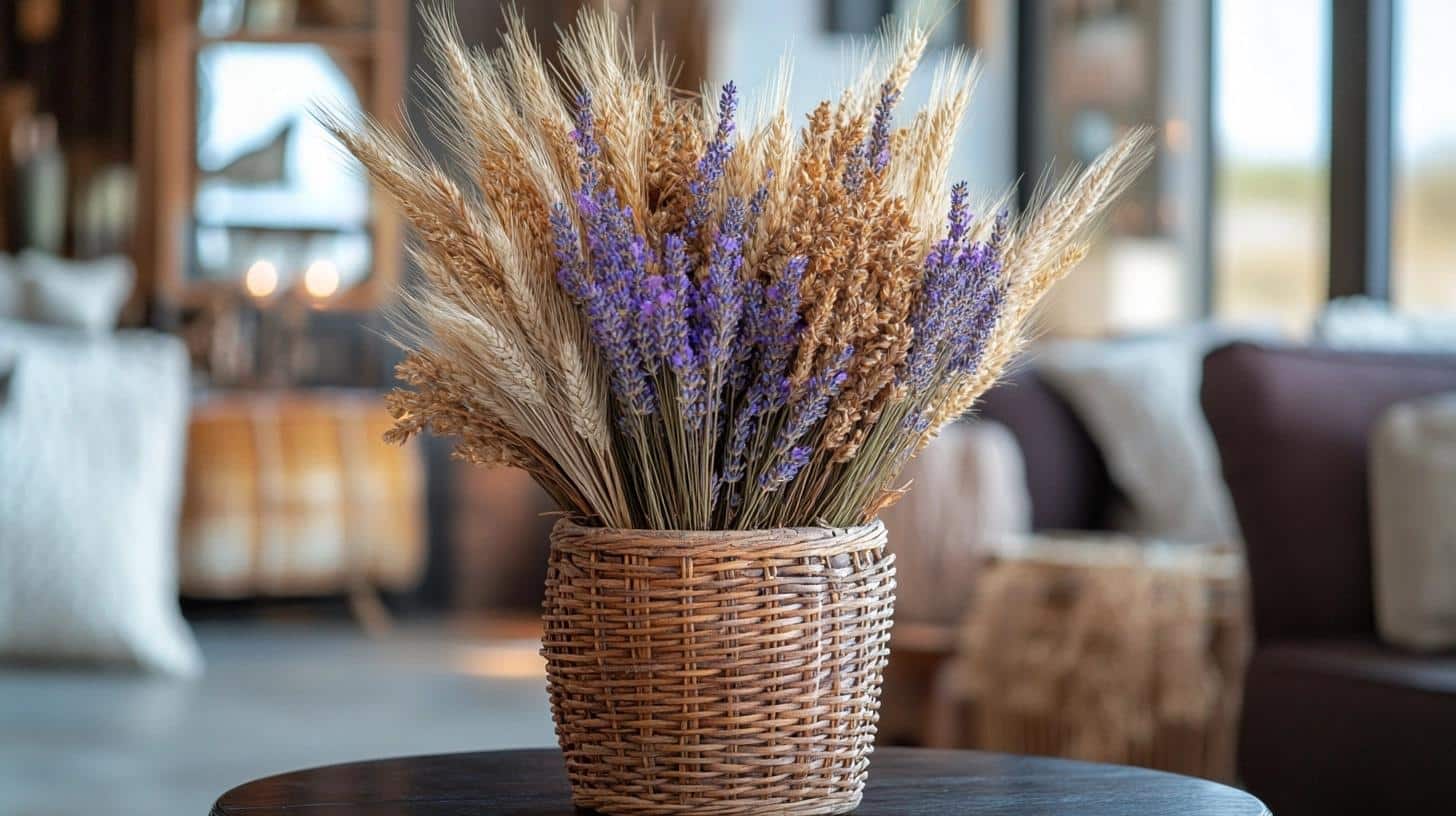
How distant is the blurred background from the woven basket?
268mm

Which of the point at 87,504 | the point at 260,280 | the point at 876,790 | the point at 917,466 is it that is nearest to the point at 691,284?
the point at 876,790

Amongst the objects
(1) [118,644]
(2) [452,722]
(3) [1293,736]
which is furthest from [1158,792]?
(1) [118,644]

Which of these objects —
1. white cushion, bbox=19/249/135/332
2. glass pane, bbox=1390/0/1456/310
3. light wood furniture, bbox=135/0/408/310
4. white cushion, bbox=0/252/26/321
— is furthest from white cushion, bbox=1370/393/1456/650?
light wood furniture, bbox=135/0/408/310

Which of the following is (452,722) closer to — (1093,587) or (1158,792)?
(1093,587)

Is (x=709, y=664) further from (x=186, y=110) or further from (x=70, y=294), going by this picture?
(x=186, y=110)

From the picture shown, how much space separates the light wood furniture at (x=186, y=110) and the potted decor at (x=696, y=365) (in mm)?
4589

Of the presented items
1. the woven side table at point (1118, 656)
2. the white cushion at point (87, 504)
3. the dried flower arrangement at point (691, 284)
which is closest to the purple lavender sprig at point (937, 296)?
the dried flower arrangement at point (691, 284)

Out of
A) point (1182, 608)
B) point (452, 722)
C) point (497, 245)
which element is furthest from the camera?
point (452, 722)

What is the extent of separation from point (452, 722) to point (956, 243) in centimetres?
240

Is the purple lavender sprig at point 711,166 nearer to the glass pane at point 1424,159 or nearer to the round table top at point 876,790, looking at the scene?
the round table top at point 876,790

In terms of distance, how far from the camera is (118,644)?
10.6ft

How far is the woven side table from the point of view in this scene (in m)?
2.56

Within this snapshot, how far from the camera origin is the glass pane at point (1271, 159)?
4.00 meters

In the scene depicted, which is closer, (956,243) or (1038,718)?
(956,243)
